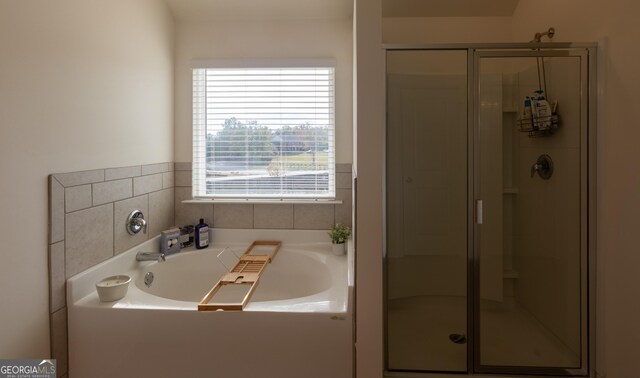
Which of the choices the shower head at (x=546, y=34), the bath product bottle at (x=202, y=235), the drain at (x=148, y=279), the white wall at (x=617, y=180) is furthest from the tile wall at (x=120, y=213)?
the white wall at (x=617, y=180)

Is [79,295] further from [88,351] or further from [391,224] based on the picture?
[391,224]

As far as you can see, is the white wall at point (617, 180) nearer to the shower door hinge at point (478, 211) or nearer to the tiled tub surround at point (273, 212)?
the shower door hinge at point (478, 211)

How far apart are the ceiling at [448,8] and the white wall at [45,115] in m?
1.76

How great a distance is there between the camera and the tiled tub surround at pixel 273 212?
257cm

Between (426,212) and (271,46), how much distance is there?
166cm

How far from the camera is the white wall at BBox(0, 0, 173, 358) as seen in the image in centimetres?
132

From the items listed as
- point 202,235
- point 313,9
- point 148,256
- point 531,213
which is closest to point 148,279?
point 148,256

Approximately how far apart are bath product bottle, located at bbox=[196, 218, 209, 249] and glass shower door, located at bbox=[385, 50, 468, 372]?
1.37 m

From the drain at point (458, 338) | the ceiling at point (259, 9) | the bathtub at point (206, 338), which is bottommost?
the drain at point (458, 338)

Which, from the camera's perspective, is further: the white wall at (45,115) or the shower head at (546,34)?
the shower head at (546,34)

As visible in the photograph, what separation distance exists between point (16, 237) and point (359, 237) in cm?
142

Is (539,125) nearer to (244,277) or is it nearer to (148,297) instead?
(244,277)

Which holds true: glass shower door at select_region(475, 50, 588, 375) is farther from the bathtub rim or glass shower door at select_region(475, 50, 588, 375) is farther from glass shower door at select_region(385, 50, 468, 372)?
the bathtub rim

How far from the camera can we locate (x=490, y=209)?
1919mm
